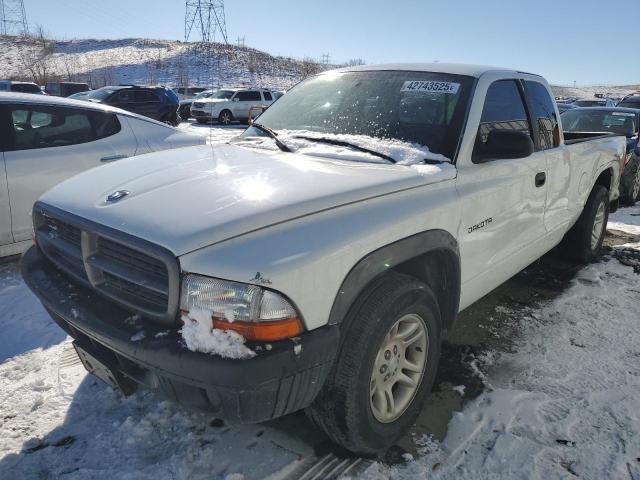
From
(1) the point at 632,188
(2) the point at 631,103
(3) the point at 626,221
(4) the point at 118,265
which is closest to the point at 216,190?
(4) the point at 118,265

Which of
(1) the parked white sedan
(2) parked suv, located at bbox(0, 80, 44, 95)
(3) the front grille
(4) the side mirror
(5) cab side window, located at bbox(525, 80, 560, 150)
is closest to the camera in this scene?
(3) the front grille

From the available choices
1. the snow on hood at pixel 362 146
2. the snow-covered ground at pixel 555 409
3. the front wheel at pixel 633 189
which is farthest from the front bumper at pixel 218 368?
the front wheel at pixel 633 189

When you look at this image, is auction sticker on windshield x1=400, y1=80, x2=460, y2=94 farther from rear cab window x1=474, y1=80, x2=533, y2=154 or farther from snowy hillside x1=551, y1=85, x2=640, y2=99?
snowy hillside x1=551, y1=85, x2=640, y2=99

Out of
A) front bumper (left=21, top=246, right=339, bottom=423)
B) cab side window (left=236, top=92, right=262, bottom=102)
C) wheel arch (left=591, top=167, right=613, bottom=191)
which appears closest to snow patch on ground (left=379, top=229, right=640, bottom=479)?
front bumper (left=21, top=246, right=339, bottom=423)

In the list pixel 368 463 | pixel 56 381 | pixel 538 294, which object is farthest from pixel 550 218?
Answer: pixel 56 381

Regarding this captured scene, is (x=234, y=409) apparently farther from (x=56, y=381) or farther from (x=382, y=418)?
(x=56, y=381)

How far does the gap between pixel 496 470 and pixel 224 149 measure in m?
2.30

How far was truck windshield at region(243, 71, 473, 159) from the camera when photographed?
2.85 meters

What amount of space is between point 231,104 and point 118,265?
21237mm

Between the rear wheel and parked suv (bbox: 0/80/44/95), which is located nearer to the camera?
the rear wheel

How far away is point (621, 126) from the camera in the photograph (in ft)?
28.8

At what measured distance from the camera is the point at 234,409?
5.90ft

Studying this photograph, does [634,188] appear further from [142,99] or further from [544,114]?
[142,99]

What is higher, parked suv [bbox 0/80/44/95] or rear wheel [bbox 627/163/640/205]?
parked suv [bbox 0/80/44/95]
